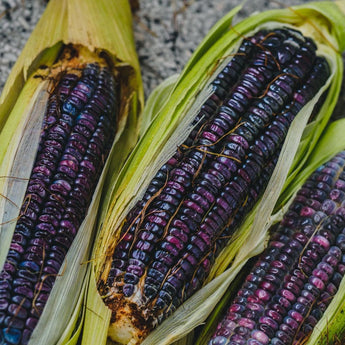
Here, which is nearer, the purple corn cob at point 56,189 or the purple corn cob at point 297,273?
the purple corn cob at point 56,189

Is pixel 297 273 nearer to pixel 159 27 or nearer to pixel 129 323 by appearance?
pixel 129 323

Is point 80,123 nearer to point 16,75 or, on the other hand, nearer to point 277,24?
point 16,75

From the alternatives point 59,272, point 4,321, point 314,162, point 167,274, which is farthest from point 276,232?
point 4,321

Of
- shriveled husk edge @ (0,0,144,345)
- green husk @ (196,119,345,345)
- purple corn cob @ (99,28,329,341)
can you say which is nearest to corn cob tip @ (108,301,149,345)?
purple corn cob @ (99,28,329,341)

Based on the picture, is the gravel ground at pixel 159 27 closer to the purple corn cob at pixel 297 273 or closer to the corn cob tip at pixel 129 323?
the purple corn cob at pixel 297 273

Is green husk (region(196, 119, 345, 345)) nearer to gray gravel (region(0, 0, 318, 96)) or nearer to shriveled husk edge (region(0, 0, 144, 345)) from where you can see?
shriveled husk edge (region(0, 0, 144, 345))

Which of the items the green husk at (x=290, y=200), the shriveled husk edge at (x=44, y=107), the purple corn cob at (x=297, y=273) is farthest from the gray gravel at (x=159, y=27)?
the purple corn cob at (x=297, y=273)

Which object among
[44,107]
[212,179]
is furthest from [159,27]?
[212,179]
